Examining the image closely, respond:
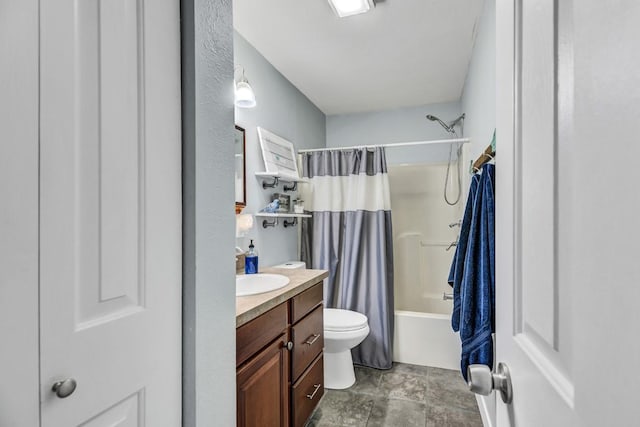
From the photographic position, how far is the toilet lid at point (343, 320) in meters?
2.28

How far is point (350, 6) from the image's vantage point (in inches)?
69.9

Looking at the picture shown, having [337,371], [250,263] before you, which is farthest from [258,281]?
[337,371]

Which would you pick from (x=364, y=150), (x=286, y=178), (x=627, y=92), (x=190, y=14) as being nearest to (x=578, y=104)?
(x=627, y=92)

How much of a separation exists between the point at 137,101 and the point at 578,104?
806 millimetres

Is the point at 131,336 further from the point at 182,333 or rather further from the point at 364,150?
the point at 364,150

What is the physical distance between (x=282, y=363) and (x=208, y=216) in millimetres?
941

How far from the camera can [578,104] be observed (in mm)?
348

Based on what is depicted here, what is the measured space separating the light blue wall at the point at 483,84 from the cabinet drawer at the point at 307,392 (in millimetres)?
1615

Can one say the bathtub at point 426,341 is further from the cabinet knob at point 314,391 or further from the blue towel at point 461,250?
the blue towel at point 461,250

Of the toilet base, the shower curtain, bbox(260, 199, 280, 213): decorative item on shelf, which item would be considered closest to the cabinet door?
the toilet base

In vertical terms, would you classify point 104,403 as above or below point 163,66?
below

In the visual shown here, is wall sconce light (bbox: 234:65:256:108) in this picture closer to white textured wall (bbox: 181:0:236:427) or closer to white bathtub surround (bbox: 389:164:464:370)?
white textured wall (bbox: 181:0:236:427)

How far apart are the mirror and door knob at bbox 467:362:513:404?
5.63 ft

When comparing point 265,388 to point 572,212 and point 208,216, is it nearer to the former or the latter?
point 208,216
